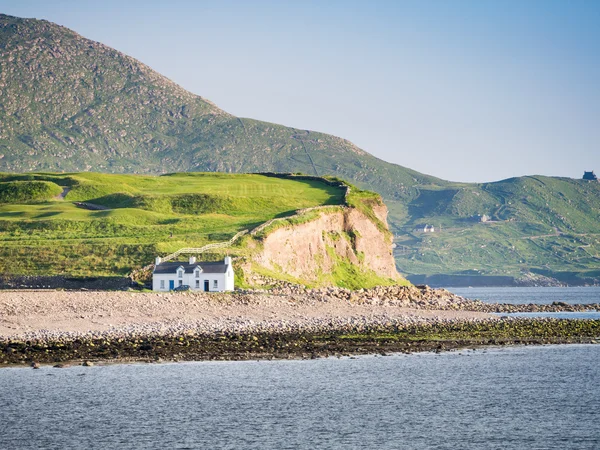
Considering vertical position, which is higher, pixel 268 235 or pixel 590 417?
pixel 268 235

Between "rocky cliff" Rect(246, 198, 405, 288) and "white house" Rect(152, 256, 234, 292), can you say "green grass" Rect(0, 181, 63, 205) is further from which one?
"white house" Rect(152, 256, 234, 292)

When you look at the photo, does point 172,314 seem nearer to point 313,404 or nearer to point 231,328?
point 231,328

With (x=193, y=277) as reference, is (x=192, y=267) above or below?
above

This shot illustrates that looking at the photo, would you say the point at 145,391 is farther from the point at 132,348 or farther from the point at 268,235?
the point at 268,235

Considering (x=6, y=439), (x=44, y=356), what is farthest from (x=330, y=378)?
(x=6, y=439)

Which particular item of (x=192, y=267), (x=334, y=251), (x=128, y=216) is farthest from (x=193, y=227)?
(x=192, y=267)

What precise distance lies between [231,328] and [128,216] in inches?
1933

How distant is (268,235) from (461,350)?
1651 inches

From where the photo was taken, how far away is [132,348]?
170 feet

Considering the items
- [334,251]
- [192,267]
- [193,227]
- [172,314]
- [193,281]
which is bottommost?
[172,314]

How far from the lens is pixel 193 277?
255 feet

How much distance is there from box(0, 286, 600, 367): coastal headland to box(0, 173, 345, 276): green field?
16238 millimetres

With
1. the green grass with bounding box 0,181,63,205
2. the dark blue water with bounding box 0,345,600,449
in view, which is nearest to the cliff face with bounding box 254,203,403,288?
the dark blue water with bounding box 0,345,600,449

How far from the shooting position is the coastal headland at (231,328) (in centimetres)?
5162
